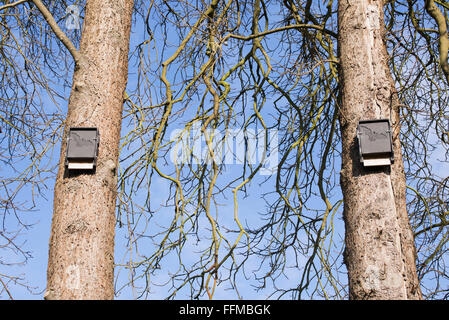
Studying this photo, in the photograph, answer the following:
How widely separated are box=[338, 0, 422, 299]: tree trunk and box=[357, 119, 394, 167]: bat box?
0.05 m

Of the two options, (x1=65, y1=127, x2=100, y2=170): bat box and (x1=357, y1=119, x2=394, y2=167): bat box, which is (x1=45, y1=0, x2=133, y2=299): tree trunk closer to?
(x1=65, y1=127, x2=100, y2=170): bat box

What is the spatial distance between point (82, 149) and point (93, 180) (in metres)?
0.18

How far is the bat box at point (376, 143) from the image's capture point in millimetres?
2883

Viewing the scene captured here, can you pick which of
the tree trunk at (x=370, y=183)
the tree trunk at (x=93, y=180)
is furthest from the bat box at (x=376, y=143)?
the tree trunk at (x=93, y=180)

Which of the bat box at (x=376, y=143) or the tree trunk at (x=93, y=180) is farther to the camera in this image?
the bat box at (x=376, y=143)

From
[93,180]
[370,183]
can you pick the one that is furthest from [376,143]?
[93,180]

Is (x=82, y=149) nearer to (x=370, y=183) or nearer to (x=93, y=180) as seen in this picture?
(x=93, y=180)

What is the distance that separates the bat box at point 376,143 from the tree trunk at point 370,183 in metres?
0.05

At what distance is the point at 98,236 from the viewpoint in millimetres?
2809

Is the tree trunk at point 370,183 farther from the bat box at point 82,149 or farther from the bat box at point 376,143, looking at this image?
the bat box at point 82,149

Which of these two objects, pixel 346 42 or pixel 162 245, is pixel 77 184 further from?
pixel 346 42
